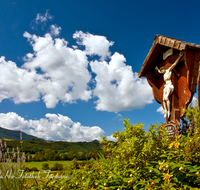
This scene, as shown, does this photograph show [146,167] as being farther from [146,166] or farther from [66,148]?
[66,148]

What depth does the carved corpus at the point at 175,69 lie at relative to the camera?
511cm

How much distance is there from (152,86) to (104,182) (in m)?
5.25

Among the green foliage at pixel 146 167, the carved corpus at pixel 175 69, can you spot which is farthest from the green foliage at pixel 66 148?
the green foliage at pixel 146 167

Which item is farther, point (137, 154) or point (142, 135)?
point (142, 135)

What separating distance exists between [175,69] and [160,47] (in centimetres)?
Result: 103

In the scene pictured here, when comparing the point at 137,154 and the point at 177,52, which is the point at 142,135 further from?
the point at 177,52

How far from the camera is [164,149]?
281cm

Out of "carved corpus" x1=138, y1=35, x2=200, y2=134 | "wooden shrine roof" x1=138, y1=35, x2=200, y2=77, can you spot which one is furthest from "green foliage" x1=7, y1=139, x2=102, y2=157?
"wooden shrine roof" x1=138, y1=35, x2=200, y2=77

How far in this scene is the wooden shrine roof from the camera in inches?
198

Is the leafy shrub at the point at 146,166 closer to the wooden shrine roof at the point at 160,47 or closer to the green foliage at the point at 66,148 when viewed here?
the wooden shrine roof at the point at 160,47

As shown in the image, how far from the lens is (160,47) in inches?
241

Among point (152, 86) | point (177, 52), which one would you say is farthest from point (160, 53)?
point (152, 86)

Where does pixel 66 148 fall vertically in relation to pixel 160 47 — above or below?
below

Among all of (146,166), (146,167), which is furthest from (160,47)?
(146,167)
